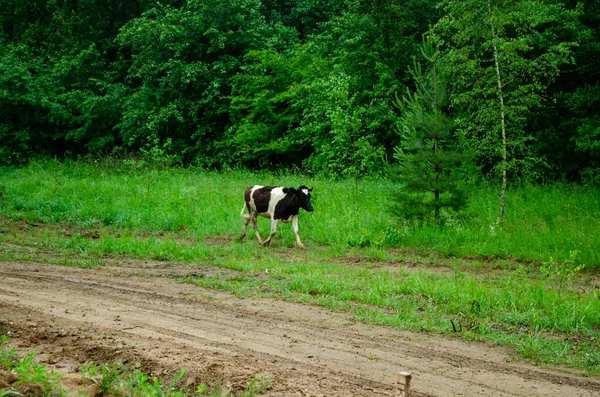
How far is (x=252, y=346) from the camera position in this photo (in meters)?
7.92

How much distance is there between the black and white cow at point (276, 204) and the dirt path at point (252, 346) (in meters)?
7.01

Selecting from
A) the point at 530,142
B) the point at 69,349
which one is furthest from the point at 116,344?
the point at 530,142

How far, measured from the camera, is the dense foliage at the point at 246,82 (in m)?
24.7

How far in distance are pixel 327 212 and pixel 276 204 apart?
8.87 feet

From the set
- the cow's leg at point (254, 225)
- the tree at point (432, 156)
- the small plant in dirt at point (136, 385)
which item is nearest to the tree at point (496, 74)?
the tree at point (432, 156)

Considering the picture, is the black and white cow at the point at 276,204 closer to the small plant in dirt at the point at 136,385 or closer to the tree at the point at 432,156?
the tree at the point at 432,156

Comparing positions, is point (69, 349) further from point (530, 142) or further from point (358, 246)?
point (530, 142)

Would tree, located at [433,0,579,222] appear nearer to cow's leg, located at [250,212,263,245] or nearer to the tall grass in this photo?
the tall grass

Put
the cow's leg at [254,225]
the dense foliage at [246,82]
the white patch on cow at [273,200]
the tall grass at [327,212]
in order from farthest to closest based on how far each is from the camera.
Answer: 1. the dense foliage at [246,82]
2. the white patch on cow at [273,200]
3. the cow's leg at [254,225]
4. the tall grass at [327,212]

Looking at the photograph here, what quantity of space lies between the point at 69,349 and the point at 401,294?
5773mm

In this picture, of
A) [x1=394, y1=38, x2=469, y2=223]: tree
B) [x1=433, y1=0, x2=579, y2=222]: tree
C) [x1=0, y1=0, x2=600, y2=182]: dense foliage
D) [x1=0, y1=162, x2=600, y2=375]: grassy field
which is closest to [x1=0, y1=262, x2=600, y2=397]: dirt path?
[x1=0, y1=162, x2=600, y2=375]: grassy field

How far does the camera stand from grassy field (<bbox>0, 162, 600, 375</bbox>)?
9.60 metres

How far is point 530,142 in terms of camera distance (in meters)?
26.3

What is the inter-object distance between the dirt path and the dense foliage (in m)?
11.8
